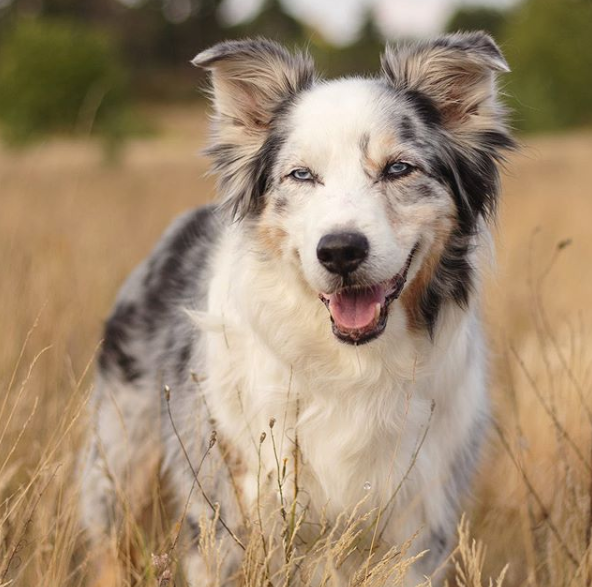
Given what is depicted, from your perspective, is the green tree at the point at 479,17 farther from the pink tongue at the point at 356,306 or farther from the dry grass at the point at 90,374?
the pink tongue at the point at 356,306

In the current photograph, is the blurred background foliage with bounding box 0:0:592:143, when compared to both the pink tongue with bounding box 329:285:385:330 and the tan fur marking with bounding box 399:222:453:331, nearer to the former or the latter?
the tan fur marking with bounding box 399:222:453:331

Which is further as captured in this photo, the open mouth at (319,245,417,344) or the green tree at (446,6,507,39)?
the green tree at (446,6,507,39)

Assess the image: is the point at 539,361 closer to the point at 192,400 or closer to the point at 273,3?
the point at 192,400

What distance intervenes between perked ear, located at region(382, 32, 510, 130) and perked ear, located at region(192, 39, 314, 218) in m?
0.35

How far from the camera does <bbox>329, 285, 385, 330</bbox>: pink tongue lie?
7.94ft

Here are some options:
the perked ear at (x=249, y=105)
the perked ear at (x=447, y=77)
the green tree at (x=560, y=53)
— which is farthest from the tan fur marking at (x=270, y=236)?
the green tree at (x=560, y=53)

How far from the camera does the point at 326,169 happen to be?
2.51m

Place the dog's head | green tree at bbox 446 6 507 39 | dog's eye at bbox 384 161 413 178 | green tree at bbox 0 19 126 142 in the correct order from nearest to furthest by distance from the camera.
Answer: the dog's head
dog's eye at bbox 384 161 413 178
green tree at bbox 0 19 126 142
green tree at bbox 446 6 507 39

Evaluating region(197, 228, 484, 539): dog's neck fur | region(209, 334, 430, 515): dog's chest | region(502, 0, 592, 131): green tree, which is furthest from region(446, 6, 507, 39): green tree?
region(209, 334, 430, 515): dog's chest

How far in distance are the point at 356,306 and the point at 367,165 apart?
1.48ft

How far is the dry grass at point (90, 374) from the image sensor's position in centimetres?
243

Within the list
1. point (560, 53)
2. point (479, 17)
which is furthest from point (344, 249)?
point (479, 17)

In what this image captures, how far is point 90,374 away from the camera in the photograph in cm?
442

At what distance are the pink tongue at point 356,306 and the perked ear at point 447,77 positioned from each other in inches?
30.9
